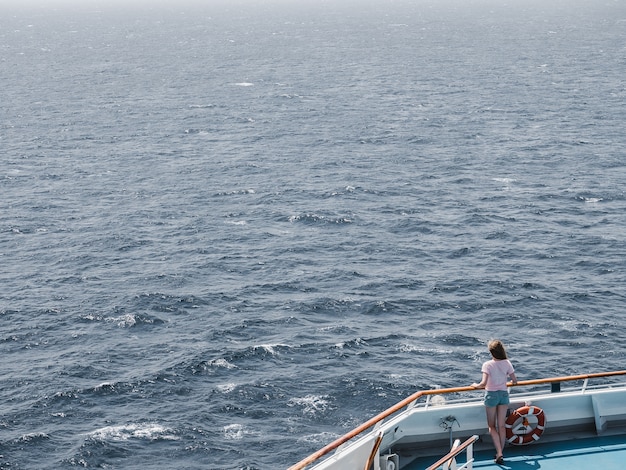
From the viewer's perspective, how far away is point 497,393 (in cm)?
2652

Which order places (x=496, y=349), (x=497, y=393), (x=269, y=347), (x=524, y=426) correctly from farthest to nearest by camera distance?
(x=269, y=347) → (x=524, y=426) → (x=497, y=393) → (x=496, y=349)

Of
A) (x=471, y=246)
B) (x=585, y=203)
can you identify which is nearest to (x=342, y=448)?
(x=471, y=246)

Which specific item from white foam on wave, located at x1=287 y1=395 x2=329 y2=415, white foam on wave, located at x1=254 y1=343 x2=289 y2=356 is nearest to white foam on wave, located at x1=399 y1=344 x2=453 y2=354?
white foam on wave, located at x1=254 y1=343 x2=289 y2=356

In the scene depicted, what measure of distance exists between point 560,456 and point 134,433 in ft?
123

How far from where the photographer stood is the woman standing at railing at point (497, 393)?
2633 cm

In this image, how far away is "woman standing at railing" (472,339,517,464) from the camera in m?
26.3

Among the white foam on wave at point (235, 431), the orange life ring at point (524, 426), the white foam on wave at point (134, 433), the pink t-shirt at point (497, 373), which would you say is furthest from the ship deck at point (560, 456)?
the white foam on wave at point (134, 433)

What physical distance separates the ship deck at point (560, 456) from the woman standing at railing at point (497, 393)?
47 cm

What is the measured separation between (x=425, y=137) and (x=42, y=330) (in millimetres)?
76383

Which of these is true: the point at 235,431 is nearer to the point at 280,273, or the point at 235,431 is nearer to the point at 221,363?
the point at 221,363

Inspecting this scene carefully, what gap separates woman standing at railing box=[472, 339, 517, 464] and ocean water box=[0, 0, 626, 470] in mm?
31521

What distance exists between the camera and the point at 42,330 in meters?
74.6

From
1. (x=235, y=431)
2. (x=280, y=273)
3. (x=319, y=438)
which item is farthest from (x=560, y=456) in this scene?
(x=280, y=273)

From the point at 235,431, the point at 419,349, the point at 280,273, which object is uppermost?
the point at 280,273
